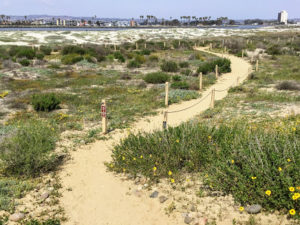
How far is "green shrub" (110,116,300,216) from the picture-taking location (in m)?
4.57

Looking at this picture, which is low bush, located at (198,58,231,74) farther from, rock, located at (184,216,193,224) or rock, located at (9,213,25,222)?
rock, located at (9,213,25,222)

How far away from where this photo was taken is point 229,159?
218 inches

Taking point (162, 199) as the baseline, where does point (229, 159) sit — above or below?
above

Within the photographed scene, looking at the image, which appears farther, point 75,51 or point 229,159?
point 75,51

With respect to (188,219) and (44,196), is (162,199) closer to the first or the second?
(188,219)

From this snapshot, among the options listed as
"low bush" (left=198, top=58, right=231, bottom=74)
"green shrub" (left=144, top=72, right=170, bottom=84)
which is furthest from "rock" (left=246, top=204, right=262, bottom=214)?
"low bush" (left=198, top=58, right=231, bottom=74)

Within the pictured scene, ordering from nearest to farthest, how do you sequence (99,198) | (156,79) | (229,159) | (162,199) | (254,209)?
(254,209) < (162,199) < (229,159) < (99,198) < (156,79)

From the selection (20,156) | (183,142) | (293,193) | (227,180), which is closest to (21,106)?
(20,156)

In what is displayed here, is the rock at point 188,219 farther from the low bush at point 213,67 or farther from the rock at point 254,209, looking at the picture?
the low bush at point 213,67

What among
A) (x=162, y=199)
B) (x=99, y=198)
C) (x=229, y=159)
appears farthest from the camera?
(x=99, y=198)

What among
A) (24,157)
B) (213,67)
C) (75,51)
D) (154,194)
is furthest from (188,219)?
(75,51)

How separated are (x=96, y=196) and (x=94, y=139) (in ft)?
10.8

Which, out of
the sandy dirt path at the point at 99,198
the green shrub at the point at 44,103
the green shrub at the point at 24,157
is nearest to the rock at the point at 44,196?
the sandy dirt path at the point at 99,198

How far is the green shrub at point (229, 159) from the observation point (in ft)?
15.0
